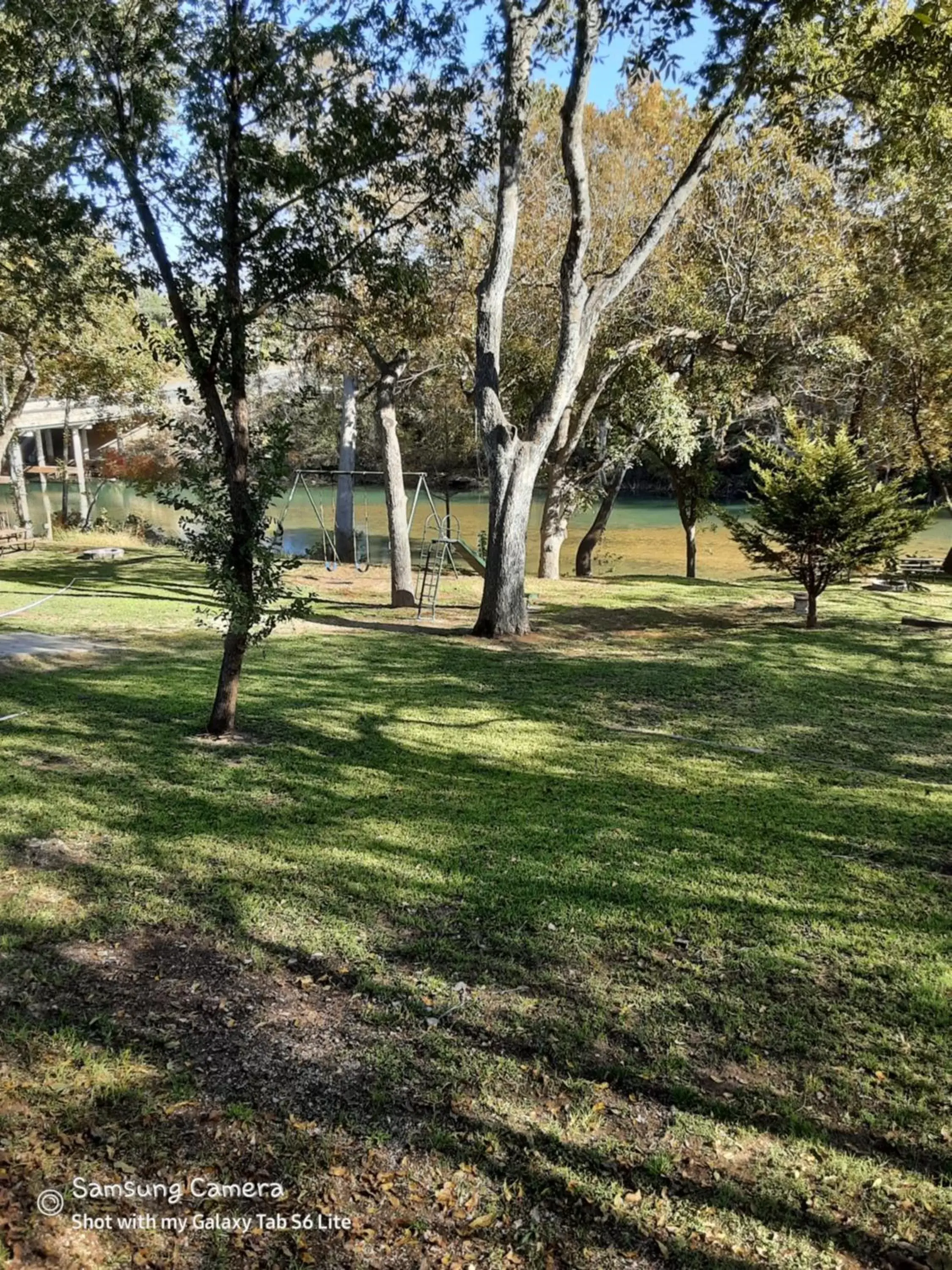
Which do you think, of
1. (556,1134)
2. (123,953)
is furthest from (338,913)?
A: (556,1134)

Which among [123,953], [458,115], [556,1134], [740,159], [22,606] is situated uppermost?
[740,159]

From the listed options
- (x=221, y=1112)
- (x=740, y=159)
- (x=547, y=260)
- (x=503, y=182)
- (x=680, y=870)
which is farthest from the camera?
(x=547, y=260)

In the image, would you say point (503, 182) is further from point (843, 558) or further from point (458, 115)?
point (843, 558)

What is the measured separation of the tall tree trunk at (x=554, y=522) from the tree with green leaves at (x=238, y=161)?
12.2m

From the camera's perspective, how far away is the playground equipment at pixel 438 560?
1305cm

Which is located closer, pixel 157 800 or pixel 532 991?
pixel 532 991

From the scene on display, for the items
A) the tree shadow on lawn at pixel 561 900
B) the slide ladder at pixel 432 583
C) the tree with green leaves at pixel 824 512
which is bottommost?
the tree shadow on lawn at pixel 561 900

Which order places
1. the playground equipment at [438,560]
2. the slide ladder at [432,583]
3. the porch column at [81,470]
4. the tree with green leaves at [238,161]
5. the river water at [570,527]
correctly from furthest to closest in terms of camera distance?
the porch column at [81,470] → the river water at [570,527] → the playground equipment at [438,560] → the slide ladder at [432,583] → the tree with green leaves at [238,161]

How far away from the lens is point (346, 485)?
21.5 m

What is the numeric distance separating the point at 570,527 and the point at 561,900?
33.5 m

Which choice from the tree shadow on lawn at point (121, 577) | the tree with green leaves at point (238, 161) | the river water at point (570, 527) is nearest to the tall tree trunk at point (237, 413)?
the tree with green leaves at point (238, 161)

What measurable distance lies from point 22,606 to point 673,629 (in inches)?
376

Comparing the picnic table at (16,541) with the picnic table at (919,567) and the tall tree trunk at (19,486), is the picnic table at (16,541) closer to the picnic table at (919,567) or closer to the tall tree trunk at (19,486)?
the tall tree trunk at (19,486)

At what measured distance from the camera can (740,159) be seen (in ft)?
47.5
